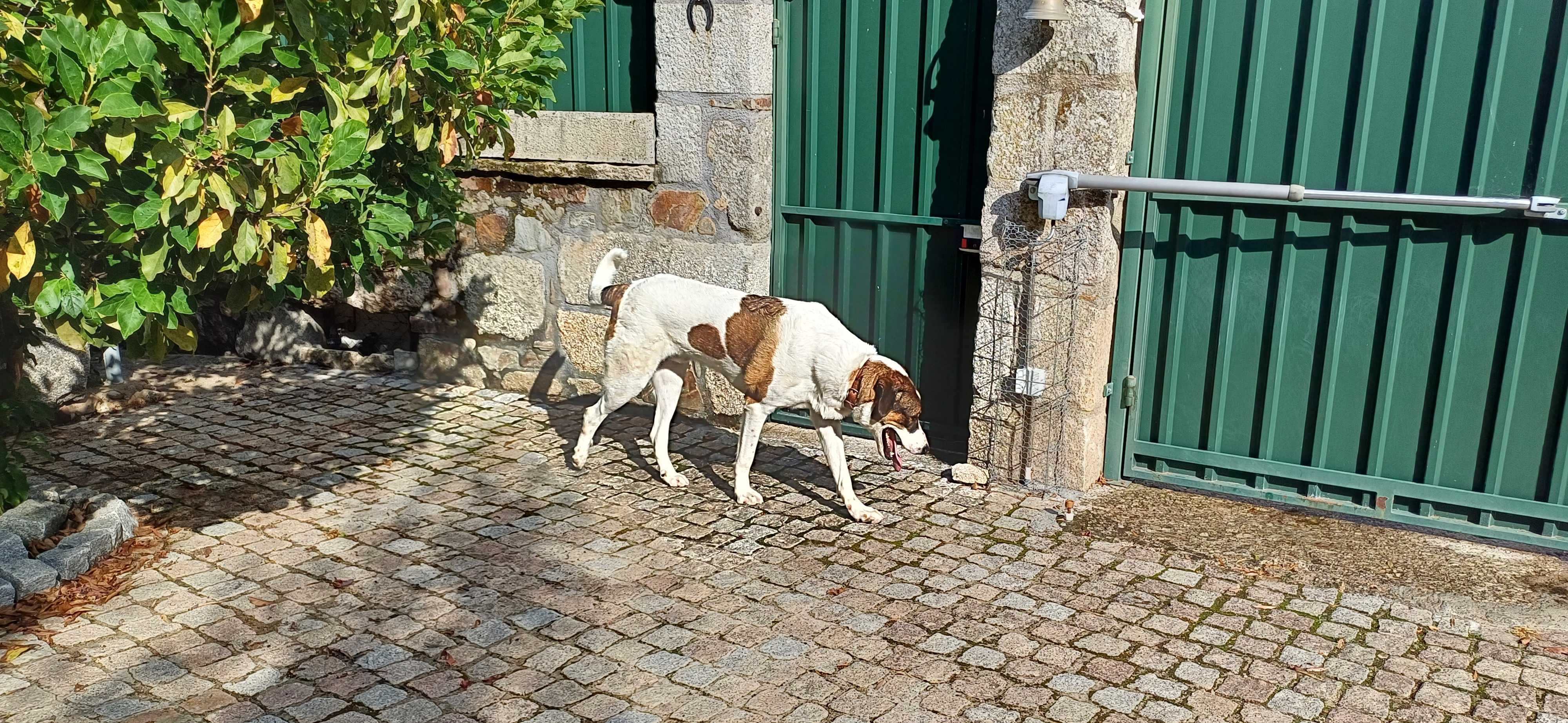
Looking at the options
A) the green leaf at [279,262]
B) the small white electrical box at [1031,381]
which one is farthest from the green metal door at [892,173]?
the green leaf at [279,262]

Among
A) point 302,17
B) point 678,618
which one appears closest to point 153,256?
point 302,17

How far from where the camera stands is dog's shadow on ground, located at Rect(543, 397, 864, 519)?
5.78 metres

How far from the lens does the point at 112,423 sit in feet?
21.3

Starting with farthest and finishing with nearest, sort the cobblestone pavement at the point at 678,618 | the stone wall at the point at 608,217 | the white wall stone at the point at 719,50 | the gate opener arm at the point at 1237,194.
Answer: the stone wall at the point at 608,217 < the white wall stone at the point at 719,50 < the gate opener arm at the point at 1237,194 < the cobblestone pavement at the point at 678,618

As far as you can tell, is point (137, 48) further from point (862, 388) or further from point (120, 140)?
point (862, 388)

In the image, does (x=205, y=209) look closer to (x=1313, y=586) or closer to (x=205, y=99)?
(x=205, y=99)

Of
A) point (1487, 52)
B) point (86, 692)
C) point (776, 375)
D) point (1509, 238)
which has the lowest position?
point (86, 692)

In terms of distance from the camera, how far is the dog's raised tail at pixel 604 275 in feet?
19.2

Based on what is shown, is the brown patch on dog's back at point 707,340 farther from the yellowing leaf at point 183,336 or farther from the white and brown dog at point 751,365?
the yellowing leaf at point 183,336

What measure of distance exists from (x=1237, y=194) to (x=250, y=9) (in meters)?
3.73

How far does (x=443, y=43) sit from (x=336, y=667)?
2044mm

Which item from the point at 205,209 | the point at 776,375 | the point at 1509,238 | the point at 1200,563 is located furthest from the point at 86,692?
the point at 1509,238

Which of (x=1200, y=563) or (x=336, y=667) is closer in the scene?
(x=336, y=667)

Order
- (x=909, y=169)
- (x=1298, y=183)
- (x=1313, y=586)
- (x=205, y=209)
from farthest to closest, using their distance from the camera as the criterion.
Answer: (x=909, y=169), (x=1298, y=183), (x=1313, y=586), (x=205, y=209)
